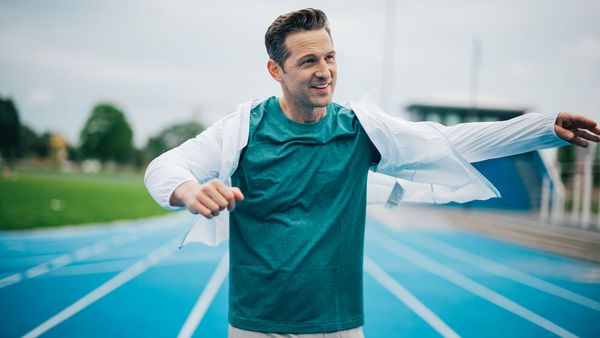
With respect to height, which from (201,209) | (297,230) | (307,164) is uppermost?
(307,164)

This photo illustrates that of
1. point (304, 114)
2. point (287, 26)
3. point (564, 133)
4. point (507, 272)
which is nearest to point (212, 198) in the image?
point (304, 114)

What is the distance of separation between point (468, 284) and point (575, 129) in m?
6.63

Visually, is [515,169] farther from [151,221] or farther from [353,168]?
[353,168]

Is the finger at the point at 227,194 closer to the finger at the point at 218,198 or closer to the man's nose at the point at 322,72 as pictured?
the finger at the point at 218,198

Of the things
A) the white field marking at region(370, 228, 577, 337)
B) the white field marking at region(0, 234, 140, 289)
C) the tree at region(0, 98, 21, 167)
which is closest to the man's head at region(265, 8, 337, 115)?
the white field marking at region(370, 228, 577, 337)

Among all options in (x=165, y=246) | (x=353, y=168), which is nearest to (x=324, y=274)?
(x=353, y=168)

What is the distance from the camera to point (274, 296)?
1.71m

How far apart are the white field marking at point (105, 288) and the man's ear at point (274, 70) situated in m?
4.44

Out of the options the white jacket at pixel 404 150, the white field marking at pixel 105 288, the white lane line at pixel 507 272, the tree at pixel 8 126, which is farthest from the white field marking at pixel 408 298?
the tree at pixel 8 126

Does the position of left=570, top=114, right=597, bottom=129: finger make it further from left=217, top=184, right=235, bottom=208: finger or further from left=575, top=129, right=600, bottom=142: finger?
left=217, top=184, right=235, bottom=208: finger

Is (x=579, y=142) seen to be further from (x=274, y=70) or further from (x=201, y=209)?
(x=201, y=209)

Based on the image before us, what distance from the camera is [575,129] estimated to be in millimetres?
1715

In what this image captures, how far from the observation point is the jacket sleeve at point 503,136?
172 centimetres

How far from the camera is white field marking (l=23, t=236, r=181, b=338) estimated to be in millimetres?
5180
